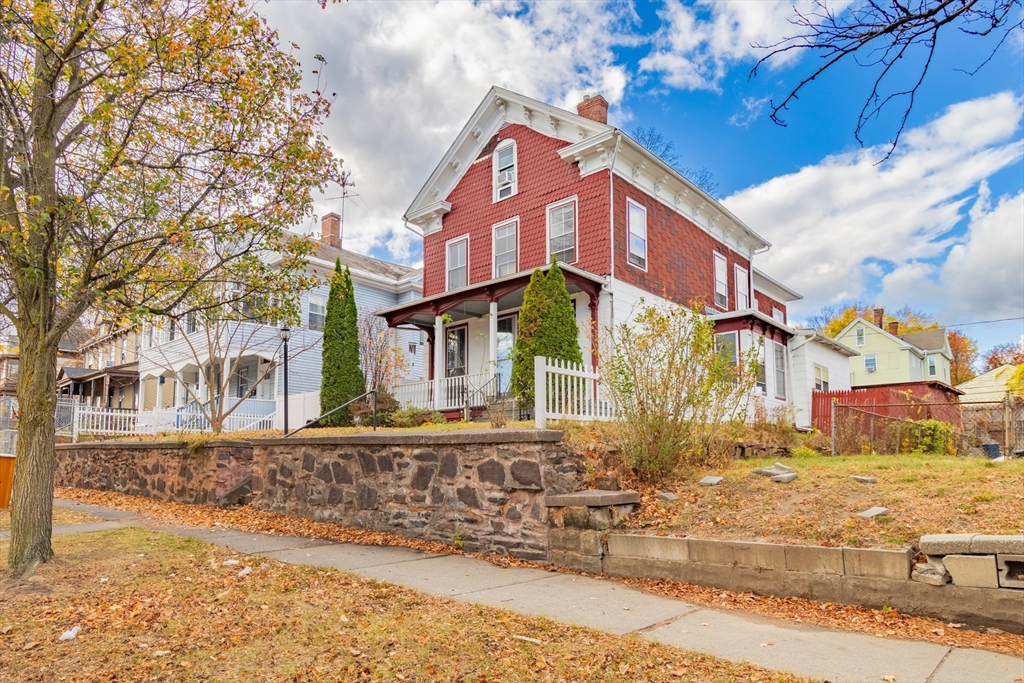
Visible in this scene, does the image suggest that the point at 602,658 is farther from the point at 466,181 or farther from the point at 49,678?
the point at 466,181

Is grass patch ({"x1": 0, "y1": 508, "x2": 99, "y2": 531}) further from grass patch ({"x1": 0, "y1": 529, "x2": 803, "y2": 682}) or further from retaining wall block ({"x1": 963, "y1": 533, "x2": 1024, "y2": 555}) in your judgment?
retaining wall block ({"x1": 963, "y1": 533, "x2": 1024, "y2": 555})

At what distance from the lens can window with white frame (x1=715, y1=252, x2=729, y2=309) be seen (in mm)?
20138

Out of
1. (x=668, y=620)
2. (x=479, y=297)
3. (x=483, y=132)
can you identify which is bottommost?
(x=668, y=620)

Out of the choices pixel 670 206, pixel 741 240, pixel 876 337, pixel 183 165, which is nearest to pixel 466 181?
pixel 670 206

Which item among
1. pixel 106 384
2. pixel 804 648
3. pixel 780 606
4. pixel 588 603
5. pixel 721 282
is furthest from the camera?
pixel 106 384

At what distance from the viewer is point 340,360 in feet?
58.2

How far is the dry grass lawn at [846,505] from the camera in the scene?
17.2 feet

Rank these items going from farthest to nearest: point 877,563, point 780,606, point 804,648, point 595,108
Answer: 1. point 595,108
2. point 780,606
3. point 877,563
4. point 804,648

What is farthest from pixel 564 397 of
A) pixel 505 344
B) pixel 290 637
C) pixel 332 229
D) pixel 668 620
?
pixel 332 229

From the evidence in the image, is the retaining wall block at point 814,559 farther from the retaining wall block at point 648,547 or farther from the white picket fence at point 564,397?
the white picket fence at point 564,397

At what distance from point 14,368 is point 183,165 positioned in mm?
52330

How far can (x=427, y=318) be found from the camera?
61.4 feet

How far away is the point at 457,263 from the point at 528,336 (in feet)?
20.8

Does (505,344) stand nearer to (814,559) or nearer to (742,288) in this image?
(742,288)
